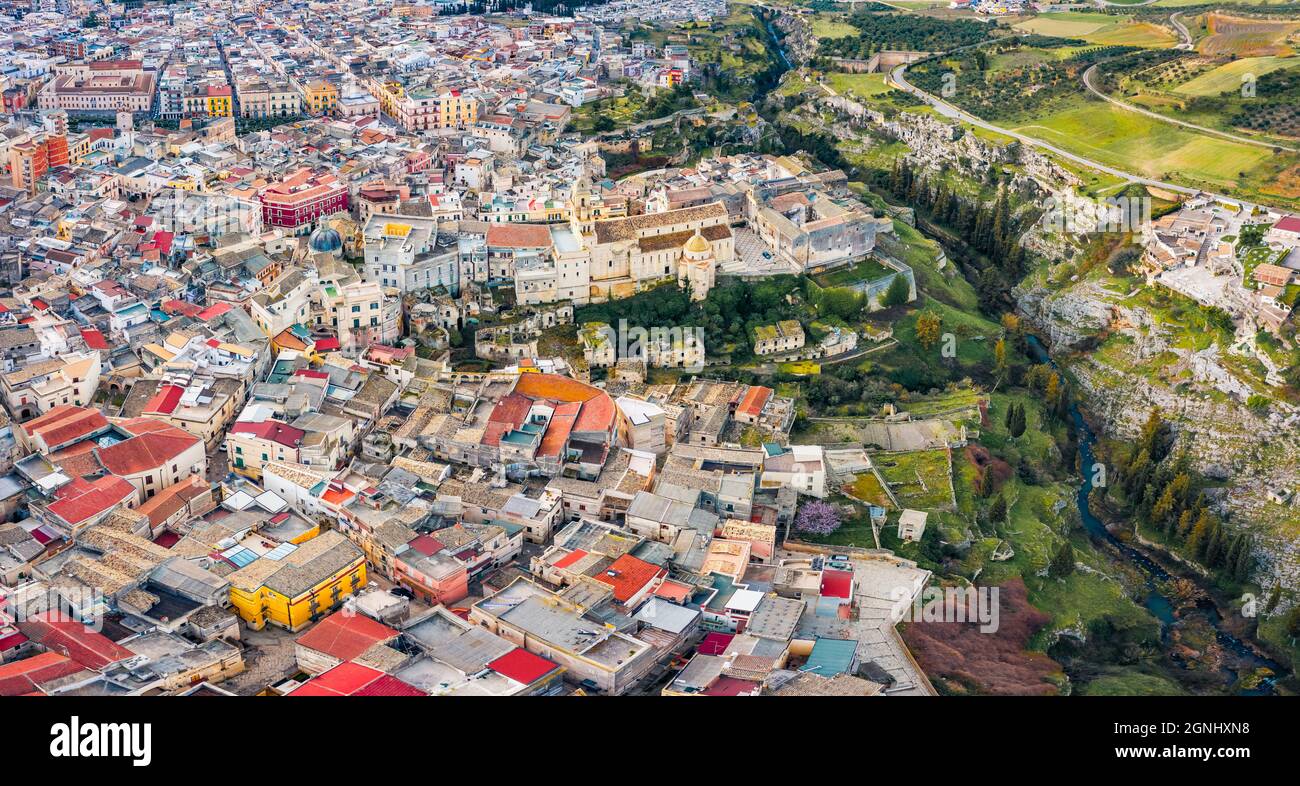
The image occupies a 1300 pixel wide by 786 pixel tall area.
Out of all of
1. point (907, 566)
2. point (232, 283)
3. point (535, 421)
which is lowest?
point (907, 566)

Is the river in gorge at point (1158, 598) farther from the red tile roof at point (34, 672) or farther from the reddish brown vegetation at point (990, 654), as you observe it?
the red tile roof at point (34, 672)

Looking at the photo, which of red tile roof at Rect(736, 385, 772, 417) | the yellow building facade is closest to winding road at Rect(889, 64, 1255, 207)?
red tile roof at Rect(736, 385, 772, 417)

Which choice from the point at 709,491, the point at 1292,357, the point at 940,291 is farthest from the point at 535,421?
the point at 1292,357

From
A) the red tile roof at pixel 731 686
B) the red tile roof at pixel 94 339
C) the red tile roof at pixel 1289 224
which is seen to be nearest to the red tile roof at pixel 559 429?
the red tile roof at pixel 731 686

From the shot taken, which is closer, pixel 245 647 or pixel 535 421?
pixel 245 647

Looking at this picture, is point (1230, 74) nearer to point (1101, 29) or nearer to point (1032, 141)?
point (1032, 141)
